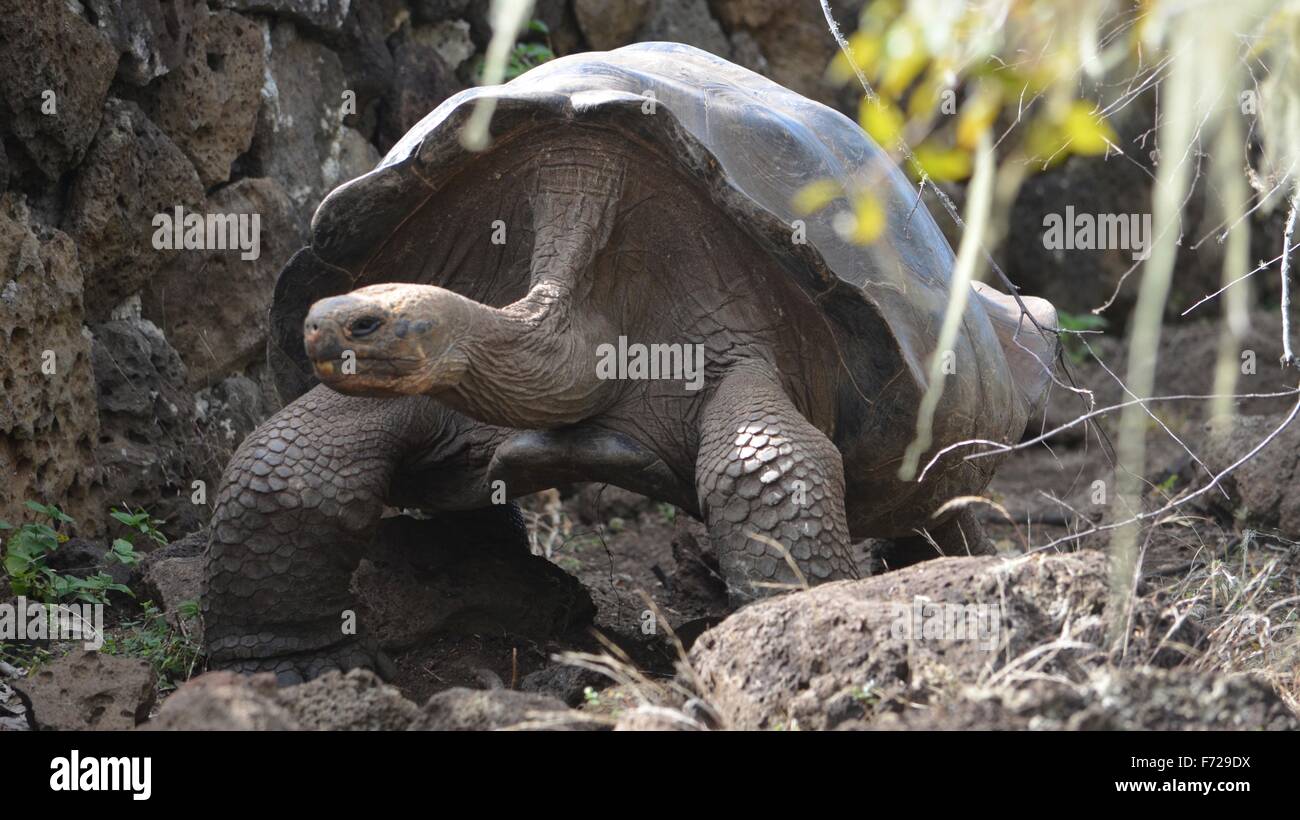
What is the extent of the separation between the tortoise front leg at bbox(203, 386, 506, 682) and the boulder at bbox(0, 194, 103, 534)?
96 centimetres

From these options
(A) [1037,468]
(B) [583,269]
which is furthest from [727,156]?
(A) [1037,468]

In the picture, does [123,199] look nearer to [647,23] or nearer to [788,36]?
[647,23]

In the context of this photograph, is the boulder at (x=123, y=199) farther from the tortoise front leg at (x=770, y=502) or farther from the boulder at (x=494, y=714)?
the boulder at (x=494, y=714)

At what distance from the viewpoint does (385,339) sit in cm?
290

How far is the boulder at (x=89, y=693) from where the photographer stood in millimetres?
2934

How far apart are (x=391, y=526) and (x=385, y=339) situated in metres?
1.48

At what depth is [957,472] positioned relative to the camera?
171 inches

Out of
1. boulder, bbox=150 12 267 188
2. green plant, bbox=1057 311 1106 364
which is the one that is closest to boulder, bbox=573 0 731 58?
boulder, bbox=150 12 267 188

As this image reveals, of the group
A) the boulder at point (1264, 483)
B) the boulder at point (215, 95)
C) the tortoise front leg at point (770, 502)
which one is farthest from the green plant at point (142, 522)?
the boulder at point (1264, 483)

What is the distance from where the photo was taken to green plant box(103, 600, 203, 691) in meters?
3.82

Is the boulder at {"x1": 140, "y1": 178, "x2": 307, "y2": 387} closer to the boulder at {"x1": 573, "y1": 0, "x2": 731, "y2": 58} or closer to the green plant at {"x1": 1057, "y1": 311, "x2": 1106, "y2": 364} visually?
the boulder at {"x1": 573, "y1": 0, "x2": 731, "y2": 58}

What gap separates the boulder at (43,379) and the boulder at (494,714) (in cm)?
227

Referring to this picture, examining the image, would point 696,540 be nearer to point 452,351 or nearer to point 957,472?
point 957,472
